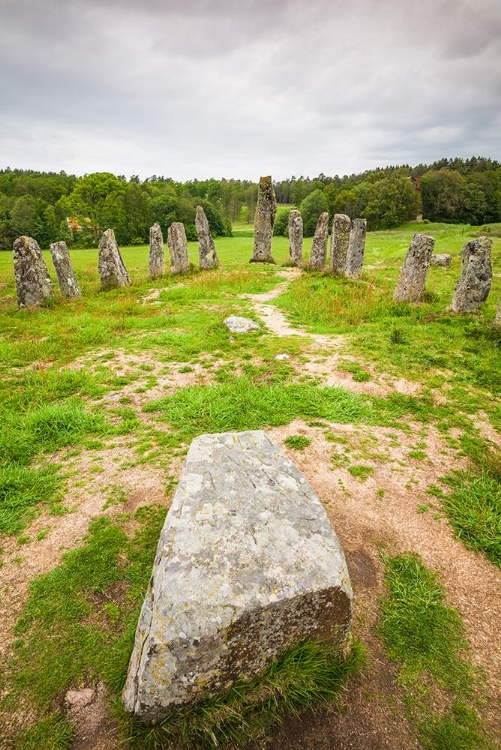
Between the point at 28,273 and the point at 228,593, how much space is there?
14872 millimetres

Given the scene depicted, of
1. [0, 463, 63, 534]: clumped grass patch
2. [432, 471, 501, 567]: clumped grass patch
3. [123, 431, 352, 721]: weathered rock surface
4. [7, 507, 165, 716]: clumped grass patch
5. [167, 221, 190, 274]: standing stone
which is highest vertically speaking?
[167, 221, 190, 274]: standing stone

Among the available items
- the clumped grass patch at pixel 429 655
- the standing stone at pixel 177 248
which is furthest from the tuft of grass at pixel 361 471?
the standing stone at pixel 177 248

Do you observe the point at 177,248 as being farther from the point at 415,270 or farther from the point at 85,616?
the point at 85,616

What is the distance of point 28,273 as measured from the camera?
539 inches

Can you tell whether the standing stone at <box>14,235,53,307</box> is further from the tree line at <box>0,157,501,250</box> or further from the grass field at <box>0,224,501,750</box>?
the tree line at <box>0,157,501,250</box>

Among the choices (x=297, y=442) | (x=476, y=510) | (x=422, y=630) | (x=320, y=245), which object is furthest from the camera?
(x=320, y=245)

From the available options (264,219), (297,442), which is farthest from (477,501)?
Result: (264,219)

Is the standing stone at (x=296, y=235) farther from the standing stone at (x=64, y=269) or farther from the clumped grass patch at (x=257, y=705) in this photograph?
the clumped grass patch at (x=257, y=705)

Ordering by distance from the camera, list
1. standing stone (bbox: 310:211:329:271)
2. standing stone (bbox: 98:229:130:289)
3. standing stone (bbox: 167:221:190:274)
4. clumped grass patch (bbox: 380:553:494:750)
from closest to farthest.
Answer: clumped grass patch (bbox: 380:553:494:750) → standing stone (bbox: 98:229:130:289) → standing stone (bbox: 167:221:190:274) → standing stone (bbox: 310:211:329:271)

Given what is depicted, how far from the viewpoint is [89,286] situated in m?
17.7

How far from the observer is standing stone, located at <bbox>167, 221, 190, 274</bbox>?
19744 mm

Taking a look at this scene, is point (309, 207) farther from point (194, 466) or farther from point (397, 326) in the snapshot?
point (194, 466)

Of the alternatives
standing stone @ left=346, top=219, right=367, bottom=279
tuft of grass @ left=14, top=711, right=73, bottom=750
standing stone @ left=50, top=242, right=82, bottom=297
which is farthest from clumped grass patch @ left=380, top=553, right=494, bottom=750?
standing stone @ left=346, top=219, right=367, bottom=279

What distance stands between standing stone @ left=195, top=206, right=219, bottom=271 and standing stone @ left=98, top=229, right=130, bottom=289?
5838mm
